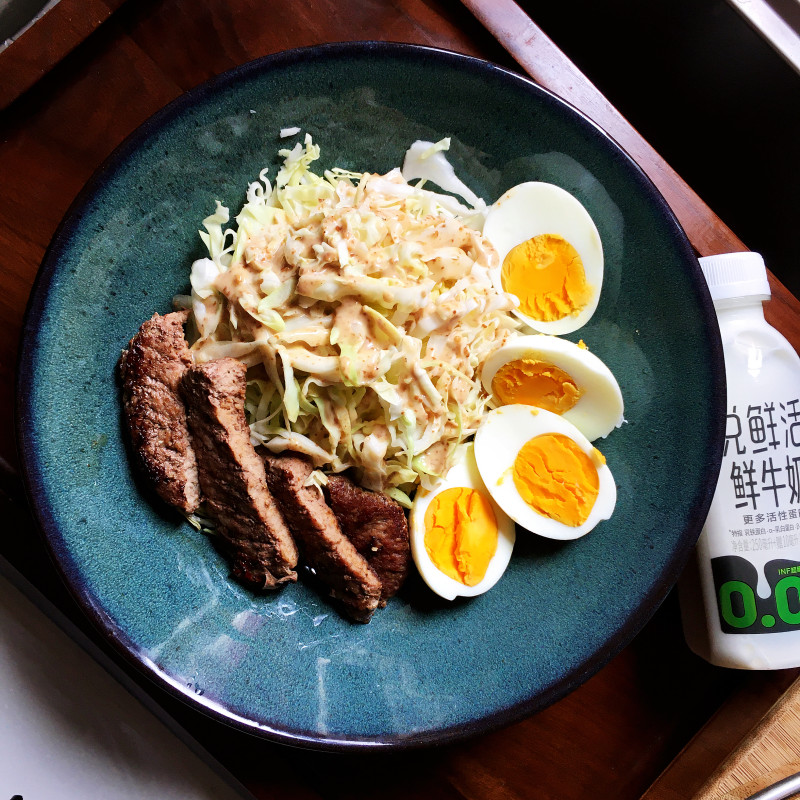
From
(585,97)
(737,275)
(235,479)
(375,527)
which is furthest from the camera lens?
(585,97)

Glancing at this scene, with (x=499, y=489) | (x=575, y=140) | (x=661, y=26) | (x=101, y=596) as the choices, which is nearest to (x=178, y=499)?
(x=101, y=596)

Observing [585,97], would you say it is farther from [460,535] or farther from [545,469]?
[460,535]

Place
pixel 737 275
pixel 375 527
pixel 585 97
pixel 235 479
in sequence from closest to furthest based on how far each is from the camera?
pixel 235 479, pixel 375 527, pixel 737 275, pixel 585 97

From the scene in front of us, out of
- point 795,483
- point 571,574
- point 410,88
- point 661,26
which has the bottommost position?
point 571,574

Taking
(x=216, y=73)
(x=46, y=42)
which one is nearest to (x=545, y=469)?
(x=216, y=73)

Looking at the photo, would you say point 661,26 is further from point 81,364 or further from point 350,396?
point 81,364

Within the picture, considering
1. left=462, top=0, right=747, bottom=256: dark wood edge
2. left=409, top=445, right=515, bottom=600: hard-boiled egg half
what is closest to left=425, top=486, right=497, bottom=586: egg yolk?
left=409, top=445, right=515, bottom=600: hard-boiled egg half

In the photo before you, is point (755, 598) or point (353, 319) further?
point (755, 598)
